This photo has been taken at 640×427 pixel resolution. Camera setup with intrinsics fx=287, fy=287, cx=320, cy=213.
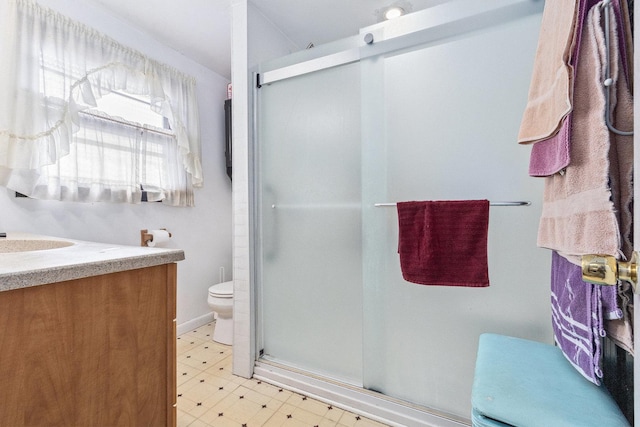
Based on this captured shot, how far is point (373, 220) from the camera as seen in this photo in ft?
4.76

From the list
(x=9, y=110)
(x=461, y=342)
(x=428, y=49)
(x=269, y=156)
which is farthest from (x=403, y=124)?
(x=9, y=110)

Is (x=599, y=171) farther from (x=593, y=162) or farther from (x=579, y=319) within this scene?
(x=579, y=319)

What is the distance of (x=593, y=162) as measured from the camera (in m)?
0.64

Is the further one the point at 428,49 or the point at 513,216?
the point at 428,49

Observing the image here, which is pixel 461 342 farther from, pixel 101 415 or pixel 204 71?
pixel 204 71

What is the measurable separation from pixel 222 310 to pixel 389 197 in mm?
1525

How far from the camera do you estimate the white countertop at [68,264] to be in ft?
2.15

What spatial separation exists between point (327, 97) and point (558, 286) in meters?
1.33

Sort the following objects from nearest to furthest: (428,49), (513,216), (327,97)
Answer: (513,216)
(428,49)
(327,97)

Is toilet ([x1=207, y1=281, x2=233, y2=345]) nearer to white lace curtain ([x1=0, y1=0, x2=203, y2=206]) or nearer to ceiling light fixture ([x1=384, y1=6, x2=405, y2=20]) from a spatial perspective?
white lace curtain ([x1=0, y1=0, x2=203, y2=206])

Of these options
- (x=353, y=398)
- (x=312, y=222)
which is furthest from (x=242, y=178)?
(x=353, y=398)

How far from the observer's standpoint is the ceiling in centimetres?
184

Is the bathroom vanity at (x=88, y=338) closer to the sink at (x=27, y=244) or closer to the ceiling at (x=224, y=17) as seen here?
the sink at (x=27, y=244)

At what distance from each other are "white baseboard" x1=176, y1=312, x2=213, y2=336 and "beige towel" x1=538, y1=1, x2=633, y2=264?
250cm
